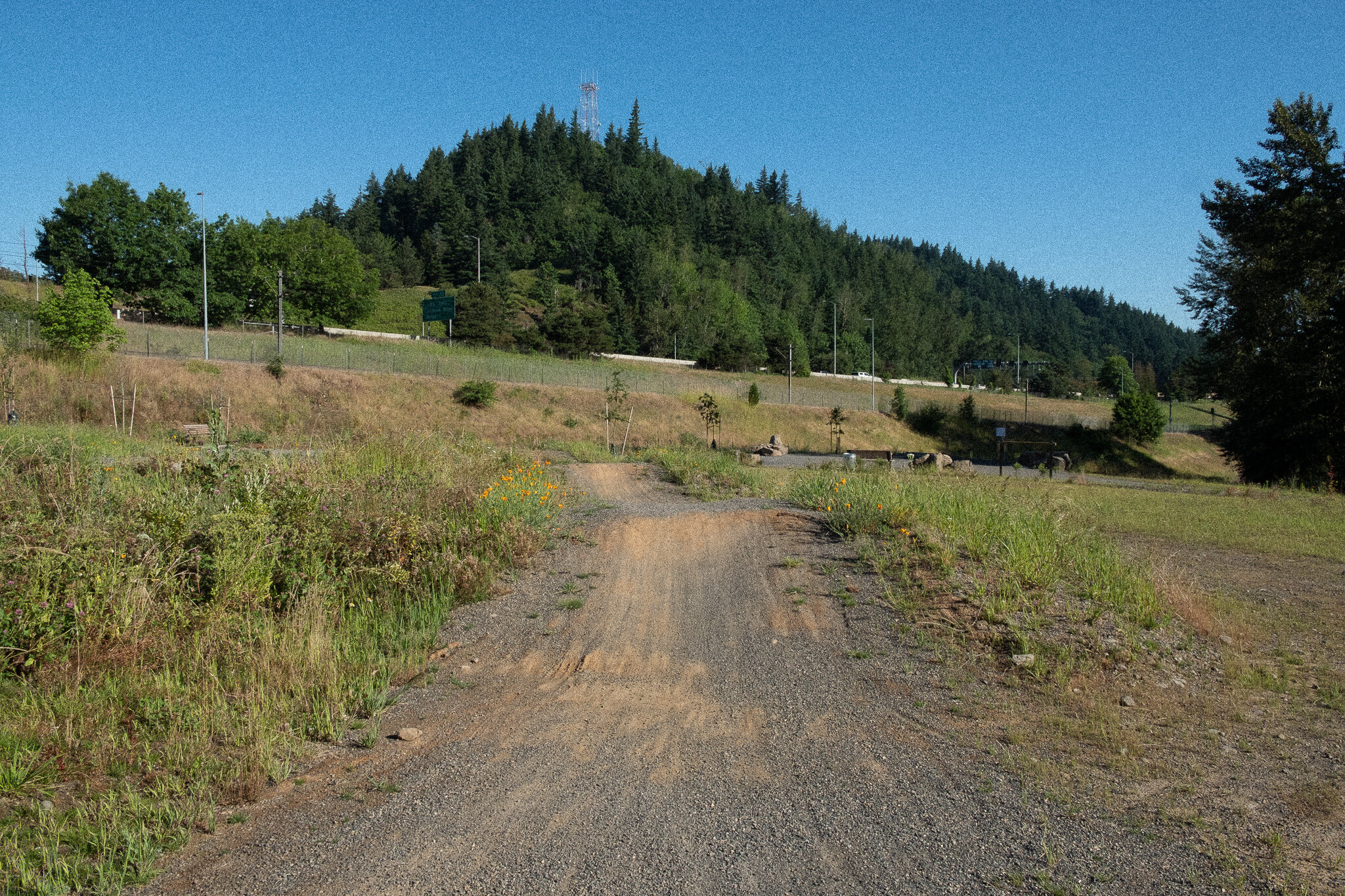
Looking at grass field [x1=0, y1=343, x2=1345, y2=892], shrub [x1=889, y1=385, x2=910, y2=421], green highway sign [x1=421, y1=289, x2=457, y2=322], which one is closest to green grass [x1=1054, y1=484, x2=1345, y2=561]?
grass field [x1=0, y1=343, x2=1345, y2=892]

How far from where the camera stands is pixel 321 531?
7.69 metres

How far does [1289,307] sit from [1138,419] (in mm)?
28105

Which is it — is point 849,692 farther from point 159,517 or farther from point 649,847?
point 159,517

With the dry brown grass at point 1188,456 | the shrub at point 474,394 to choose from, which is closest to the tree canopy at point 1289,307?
the dry brown grass at point 1188,456

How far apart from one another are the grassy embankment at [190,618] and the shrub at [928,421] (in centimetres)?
5806

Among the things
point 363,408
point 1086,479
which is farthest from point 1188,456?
point 363,408

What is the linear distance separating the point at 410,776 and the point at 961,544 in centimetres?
624

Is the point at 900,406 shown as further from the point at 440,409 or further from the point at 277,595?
the point at 277,595

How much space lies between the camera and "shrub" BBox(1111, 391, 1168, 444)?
2483 inches

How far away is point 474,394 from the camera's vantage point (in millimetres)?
45812

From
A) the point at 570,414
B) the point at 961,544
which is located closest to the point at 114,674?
the point at 961,544

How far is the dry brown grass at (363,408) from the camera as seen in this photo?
97.1 ft

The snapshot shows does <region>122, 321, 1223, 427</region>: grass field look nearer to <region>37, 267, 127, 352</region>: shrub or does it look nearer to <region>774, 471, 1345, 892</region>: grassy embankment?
<region>37, 267, 127, 352</region>: shrub

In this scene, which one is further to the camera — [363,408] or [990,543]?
[363,408]
